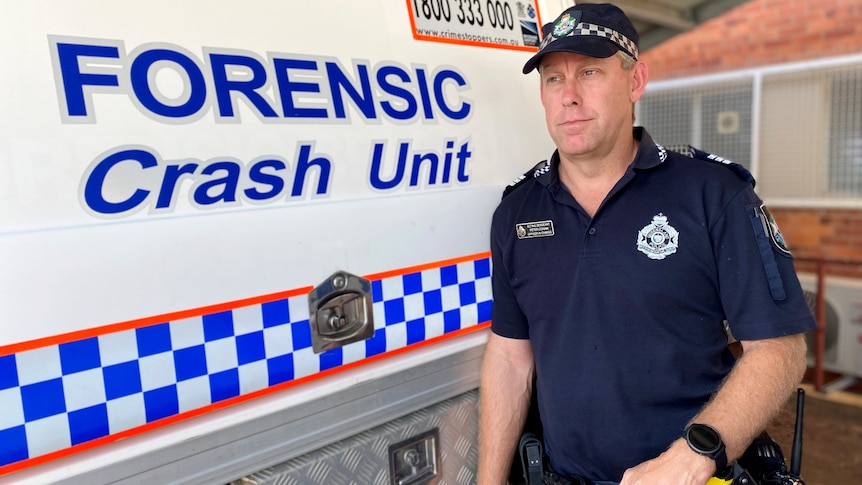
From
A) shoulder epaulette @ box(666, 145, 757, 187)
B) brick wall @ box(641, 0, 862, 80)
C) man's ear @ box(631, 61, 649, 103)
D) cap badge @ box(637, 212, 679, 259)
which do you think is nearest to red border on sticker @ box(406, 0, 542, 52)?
man's ear @ box(631, 61, 649, 103)

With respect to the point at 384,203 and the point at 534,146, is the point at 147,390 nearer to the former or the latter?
the point at 384,203

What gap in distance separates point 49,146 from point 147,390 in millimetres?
442

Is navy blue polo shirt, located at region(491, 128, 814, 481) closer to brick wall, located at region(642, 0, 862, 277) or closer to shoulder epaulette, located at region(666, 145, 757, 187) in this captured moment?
shoulder epaulette, located at region(666, 145, 757, 187)

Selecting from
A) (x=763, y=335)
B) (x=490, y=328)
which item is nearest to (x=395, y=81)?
(x=490, y=328)

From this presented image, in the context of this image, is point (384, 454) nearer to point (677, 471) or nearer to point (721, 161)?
point (677, 471)

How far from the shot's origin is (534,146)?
6.43ft

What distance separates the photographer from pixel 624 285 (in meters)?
1.68

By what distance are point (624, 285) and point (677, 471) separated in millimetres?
444

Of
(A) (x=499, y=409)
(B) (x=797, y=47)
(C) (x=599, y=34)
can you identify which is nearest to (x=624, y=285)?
(A) (x=499, y=409)

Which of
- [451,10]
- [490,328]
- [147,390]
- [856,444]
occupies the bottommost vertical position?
[856,444]

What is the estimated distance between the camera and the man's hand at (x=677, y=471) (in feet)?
4.80

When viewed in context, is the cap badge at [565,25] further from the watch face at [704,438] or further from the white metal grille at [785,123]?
the white metal grille at [785,123]

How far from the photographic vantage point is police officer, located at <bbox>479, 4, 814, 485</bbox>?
1614 mm

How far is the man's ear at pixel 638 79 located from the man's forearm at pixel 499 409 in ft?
2.50
